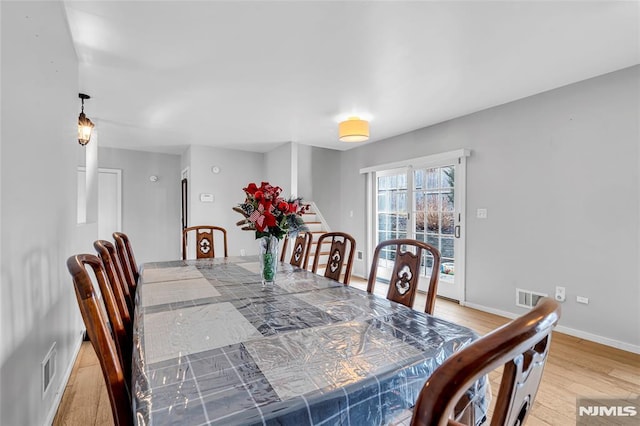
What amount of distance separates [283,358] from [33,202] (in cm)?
138

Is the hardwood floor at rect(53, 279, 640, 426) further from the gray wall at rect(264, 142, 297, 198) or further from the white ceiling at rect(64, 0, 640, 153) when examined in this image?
the gray wall at rect(264, 142, 297, 198)

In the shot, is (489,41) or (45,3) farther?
(489,41)

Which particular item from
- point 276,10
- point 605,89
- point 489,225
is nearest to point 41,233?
point 276,10

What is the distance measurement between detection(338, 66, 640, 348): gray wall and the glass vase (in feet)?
9.36

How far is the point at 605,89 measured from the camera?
273cm

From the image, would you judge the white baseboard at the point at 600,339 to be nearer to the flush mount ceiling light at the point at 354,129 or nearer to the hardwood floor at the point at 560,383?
the hardwood floor at the point at 560,383

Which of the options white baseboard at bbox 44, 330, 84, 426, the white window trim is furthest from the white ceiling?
white baseboard at bbox 44, 330, 84, 426

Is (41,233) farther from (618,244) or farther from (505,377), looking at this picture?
(618,244)

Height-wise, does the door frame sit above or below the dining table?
above

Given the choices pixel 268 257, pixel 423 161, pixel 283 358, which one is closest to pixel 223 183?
pixel 423 161

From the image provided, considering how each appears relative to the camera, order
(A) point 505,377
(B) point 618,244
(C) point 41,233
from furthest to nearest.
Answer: (B) point 618,244
(C) point 41,233
(A) point 505,377

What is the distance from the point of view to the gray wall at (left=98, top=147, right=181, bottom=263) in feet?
18.6

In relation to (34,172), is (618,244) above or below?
below

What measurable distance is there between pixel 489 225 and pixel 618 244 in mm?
1119
